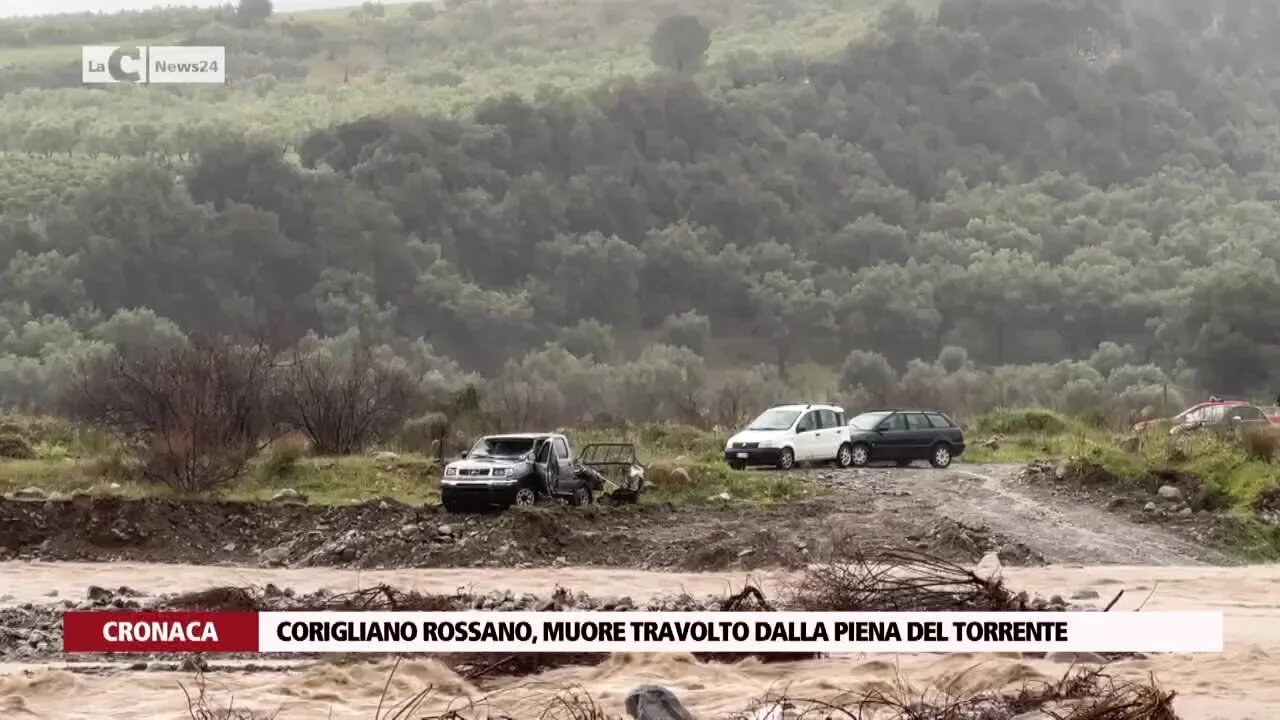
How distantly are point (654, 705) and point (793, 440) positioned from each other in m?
24.3

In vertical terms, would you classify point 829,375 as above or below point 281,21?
below

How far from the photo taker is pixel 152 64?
15362 cm

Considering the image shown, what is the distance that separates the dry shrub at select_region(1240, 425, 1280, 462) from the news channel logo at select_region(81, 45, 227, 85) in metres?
136

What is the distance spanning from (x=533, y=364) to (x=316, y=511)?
72.8m

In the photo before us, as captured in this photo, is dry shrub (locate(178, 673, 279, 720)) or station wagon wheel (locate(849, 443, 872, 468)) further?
station wagon wheel (locate(849, 443, 872, 468))

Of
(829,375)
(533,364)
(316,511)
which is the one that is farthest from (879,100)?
(316,511)

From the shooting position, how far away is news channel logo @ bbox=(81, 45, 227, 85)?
15300 cm

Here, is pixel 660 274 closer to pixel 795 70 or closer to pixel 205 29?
pixel 795 70

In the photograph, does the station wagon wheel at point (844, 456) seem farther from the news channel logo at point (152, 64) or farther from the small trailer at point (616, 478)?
the news channel logo at point (152, 64)

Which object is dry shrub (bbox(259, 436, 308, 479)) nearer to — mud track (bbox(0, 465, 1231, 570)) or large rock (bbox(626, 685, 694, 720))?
mud track (bbox(0, 465, 1231, 570))

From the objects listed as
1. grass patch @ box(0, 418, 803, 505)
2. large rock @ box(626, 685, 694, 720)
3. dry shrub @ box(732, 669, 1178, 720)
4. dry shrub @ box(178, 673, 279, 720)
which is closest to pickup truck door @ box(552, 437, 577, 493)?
grass patch @ box(0, 418, 803, 505)

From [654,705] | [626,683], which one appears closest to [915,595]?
[626,683]

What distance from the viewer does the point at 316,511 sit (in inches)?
1099

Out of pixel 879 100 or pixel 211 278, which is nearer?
pixel 211 278
